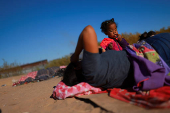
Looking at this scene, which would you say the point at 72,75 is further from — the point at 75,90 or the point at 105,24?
the point at 105,24

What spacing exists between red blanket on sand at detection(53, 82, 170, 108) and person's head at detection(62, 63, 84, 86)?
124mm

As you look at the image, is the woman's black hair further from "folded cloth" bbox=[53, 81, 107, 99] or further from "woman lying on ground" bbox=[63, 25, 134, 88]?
"folded cloth" bbox=[53, 81, 107, 99]

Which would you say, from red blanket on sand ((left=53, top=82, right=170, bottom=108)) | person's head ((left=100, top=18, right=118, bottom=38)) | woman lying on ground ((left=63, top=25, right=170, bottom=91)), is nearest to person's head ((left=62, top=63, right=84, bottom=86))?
woman lying on ground ((left=63, top=25, right=170, bottom=91))

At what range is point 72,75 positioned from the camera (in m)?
2.56

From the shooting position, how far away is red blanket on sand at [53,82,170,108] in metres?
1.50

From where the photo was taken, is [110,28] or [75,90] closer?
[75,90]

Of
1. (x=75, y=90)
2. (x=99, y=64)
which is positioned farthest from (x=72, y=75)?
(x=99, y=64)

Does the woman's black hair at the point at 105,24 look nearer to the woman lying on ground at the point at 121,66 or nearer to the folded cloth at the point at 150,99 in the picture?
the woman lying on ground at the point at 121,66

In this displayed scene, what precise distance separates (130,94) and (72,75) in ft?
3.79

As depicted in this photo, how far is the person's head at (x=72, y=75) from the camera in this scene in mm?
2498

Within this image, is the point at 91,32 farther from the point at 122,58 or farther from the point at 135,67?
the point at 135,67

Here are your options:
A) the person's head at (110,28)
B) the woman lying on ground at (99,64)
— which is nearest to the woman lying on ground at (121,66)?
the woman lying on ground at (99,64)

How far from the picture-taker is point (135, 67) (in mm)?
2053

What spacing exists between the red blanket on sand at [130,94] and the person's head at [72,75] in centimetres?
12
